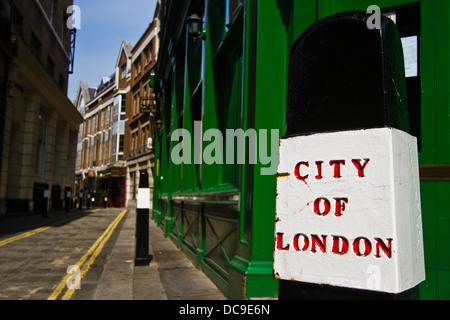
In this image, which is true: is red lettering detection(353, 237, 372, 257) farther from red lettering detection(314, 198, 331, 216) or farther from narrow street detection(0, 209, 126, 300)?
narrow street detection(0, 209, 126, 300)

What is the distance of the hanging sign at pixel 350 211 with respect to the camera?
109cm

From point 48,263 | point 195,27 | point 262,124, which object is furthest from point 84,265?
point 195,27

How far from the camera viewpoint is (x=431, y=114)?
2.89 meters

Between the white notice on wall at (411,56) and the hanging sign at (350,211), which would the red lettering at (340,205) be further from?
the white notice on wall at (411,56)

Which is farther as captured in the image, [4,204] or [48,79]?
[48,79]

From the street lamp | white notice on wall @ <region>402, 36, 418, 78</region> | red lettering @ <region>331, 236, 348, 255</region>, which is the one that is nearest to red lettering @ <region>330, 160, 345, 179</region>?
red lettering @ <region>331, 236, 348, 255</region>

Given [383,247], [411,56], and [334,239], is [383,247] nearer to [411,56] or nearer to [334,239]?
[334,239]

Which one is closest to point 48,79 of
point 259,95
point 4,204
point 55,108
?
point 55,108

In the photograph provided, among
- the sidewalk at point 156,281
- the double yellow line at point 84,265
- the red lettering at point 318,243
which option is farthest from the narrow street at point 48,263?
the red lettering at point 318,243

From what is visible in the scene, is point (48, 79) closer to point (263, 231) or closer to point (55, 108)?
point (55, 108)
